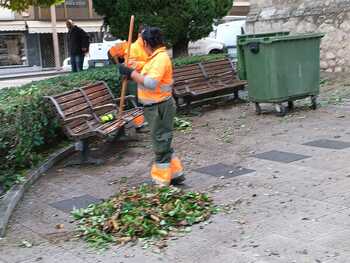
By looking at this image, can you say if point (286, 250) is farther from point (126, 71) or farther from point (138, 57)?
point (138, 57)

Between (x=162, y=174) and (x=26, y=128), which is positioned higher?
(x=26, y=128)

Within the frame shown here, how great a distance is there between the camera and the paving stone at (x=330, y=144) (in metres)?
7.15

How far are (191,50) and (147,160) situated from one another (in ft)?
53.6

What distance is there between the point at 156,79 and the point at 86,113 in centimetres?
229

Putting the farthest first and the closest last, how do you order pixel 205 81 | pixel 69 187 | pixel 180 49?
pixel 180 49 < pixel 205 81 < pixel 69 187

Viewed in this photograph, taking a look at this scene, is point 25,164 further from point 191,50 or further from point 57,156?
point 191,50

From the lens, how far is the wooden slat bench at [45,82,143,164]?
7000 mm

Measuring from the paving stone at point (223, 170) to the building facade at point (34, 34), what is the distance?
96.9ft

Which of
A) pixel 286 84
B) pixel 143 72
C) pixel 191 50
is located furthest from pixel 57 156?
pixel 191 50

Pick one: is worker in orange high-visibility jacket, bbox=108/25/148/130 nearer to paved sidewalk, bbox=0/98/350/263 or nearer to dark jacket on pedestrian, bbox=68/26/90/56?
paved sidewalk, bbox=0/98/350/263

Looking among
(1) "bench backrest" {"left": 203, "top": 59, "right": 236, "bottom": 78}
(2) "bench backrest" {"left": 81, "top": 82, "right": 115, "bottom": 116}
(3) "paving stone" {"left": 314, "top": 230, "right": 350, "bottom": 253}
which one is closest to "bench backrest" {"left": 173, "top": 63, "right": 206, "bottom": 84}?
(1) "bench backrest" {"left": 203, "top": 59, "right": 236, "bottom": 78}

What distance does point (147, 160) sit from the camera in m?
7.27

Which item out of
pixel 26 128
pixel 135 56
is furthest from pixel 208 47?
pixel 26 128

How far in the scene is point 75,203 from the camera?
225 inches
